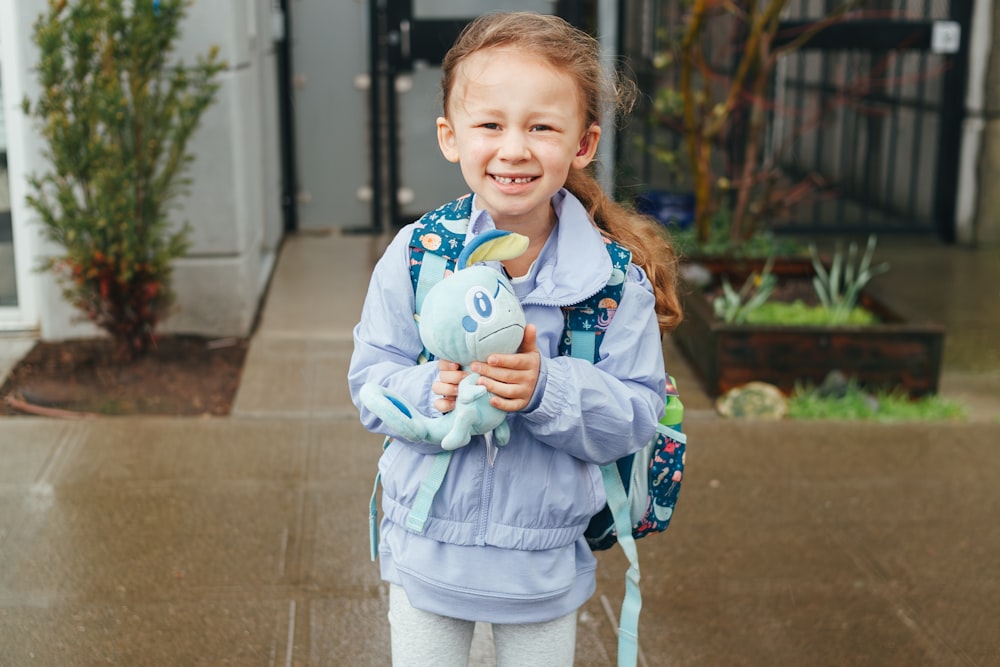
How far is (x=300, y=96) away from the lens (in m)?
8.52

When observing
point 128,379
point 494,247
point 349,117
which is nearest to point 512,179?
point 494,247

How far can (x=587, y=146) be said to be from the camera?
230cm

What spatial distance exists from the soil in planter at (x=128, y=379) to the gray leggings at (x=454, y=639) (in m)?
2.94

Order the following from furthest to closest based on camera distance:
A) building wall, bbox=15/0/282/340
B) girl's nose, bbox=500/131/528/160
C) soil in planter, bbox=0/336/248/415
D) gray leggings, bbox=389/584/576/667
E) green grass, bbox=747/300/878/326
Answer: building wall, bbox=15/0/282/340 < green grass, bbox=747/300/878/326 < soil in planter, bbox=0/336/248/415 < gray leggings, bbox=389/584/576/667 < girl's nose, bbox=500/131/528/160

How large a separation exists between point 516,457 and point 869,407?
3.35m

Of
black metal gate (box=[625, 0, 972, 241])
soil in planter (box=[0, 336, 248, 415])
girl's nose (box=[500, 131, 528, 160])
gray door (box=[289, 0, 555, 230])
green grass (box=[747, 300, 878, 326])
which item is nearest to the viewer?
girl's nose (box=[500, 131, 528, 160])

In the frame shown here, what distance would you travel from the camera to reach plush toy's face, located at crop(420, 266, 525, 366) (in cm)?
194

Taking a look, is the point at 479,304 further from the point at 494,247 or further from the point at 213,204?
the point at 213,204

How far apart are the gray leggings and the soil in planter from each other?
294cm

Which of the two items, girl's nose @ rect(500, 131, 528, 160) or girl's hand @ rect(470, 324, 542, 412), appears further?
girl's nose @ rect(500, 131, 528, 160)

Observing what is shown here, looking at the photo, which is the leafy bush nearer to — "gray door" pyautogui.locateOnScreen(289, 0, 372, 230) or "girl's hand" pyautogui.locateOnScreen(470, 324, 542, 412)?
"gray door" pyautogui.locateOnScreen(289, 0, 372, 230)

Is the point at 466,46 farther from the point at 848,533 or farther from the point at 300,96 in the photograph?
the point at 300,96

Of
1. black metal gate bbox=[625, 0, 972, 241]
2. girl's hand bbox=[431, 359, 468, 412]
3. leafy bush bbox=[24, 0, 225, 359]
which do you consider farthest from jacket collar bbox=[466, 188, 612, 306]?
black metal gate bbox=[625, 0, 972, 241]

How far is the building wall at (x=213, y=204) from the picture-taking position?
226 inches
